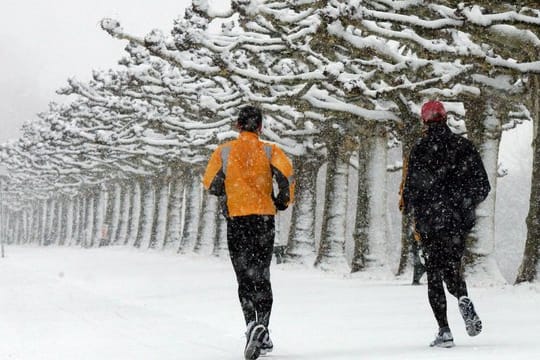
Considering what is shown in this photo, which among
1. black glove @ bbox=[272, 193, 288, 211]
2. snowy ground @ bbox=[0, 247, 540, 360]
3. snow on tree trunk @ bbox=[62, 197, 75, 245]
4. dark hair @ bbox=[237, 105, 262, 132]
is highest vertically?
snow on tree trunk @ bbox=[62, 197, 75, 245]

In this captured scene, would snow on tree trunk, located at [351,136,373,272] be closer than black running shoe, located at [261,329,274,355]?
No

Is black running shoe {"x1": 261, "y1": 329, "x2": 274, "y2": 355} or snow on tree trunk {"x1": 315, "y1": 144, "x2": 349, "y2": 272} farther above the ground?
snow on tree trunk {"x1": 315, "y1": 144, "x2": 349, "y2": 272}

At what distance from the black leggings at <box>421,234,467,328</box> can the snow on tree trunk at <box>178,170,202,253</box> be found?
25010mm

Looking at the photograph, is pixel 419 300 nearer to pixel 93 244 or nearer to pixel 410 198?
pixel 410 198

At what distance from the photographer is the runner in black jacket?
602cm

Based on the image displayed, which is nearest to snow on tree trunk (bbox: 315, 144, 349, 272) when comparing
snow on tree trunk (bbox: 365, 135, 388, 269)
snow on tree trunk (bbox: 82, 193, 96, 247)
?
snow on tree trunk (bbox: 365, 135, 388, 269)

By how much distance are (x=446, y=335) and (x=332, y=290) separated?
22.2 ft

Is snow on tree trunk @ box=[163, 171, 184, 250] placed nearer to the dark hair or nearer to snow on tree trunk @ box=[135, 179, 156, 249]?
snow on tree trunk @ box=[135, 179, 156, 249]

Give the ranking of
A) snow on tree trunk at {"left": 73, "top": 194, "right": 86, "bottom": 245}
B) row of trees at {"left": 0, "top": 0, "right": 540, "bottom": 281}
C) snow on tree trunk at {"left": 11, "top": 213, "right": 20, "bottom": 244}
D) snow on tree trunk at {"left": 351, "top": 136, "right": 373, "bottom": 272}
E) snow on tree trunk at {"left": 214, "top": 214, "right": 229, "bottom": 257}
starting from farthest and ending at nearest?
snow on tree trunk at {"left": 11, "top": 213, "right": 20, "bottom": 244} → snow on tree trunk at {"left": 73, "top": 194, "right": 86, "bottom": 245} → snow on tree trunk at {"left": 214, "top": 214, "right": 229, "bottom": 257} → snow on tree trunk at {"left": 351, "top": 136, "right": 373, "bottom": 272} → row of trees at {"left": 0, "top": 0, "right": 540, "bottom": 281}

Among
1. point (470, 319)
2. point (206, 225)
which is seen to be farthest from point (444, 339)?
point (206, 225)

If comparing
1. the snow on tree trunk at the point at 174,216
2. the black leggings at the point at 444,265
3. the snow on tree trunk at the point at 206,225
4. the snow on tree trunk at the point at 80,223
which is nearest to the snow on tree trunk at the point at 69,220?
the snow on tree trunk at the point at 80,223

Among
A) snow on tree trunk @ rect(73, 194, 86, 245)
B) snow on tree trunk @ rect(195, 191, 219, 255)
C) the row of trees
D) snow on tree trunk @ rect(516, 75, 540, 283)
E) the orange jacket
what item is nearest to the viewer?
the orange jacket

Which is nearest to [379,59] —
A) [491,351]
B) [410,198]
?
[410,198]

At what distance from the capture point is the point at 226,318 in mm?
9266
